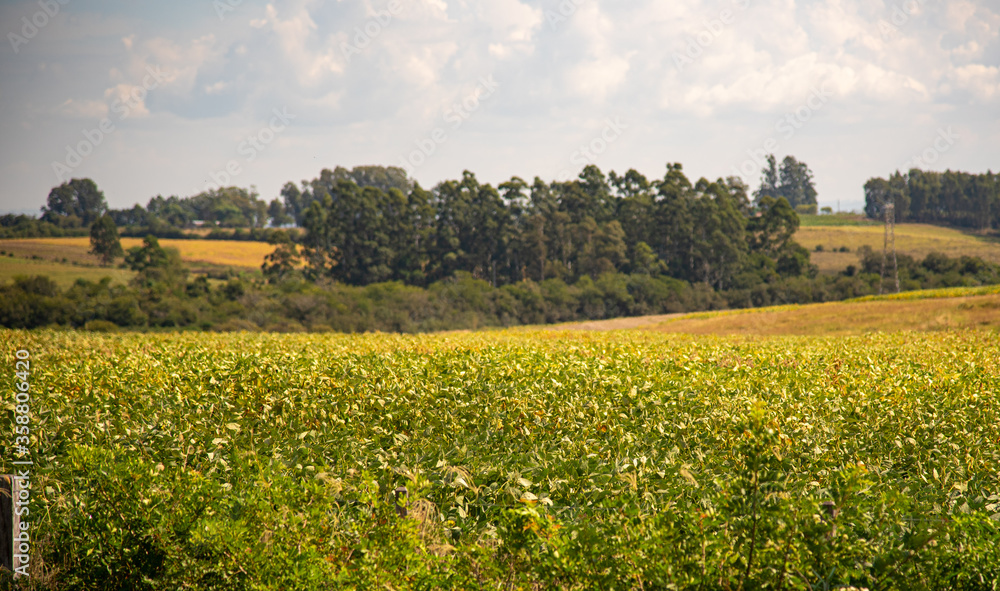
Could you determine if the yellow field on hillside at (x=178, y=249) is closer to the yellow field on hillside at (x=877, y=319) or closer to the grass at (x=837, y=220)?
the yellow field on hillside at (x=877, y=319)

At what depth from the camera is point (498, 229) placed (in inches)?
3243

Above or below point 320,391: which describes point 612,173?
above

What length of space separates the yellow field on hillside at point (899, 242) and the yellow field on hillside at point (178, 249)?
3037 inches

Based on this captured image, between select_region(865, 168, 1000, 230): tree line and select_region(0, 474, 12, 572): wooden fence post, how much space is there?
137173 mm

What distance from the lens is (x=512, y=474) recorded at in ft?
16.3

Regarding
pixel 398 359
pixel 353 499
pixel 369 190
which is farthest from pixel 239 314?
pixel 353 499

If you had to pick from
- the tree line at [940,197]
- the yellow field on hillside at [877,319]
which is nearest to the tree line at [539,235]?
the yellow field on hillside at [877,319]

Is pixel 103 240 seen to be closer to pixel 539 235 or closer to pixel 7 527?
pixel 539 235

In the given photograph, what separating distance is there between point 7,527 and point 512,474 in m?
3.74

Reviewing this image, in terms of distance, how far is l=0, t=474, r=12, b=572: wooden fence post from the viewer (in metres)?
4.71

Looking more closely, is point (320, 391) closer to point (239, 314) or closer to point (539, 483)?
point (539, 483)

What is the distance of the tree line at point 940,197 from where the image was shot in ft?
381

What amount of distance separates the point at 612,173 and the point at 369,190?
34972mm

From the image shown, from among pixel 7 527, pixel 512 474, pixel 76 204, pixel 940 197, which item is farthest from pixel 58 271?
pixel 940 197
